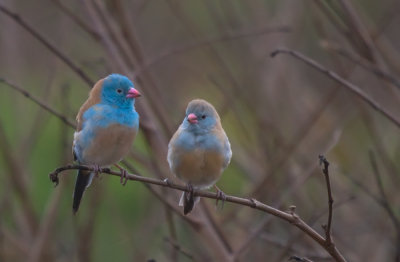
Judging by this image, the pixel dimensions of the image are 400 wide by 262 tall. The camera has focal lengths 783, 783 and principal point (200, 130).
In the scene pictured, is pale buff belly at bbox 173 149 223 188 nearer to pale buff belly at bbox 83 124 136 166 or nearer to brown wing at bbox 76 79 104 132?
pale buff belly at bbox 83 124 136 166

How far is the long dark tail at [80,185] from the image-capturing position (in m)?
3.59

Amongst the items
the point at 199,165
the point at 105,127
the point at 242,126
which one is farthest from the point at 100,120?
the point at 242,126

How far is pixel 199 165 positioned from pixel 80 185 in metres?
0.64

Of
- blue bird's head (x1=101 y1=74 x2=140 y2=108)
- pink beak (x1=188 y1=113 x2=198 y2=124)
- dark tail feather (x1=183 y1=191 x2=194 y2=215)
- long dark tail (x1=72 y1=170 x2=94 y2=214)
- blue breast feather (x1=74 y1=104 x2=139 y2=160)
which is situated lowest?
long dark tail (x1=72 y1=170 x2=94 y2=214)

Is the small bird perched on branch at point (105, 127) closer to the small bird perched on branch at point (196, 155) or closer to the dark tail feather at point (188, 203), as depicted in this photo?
the small bird perched on branch at point (196, 155)

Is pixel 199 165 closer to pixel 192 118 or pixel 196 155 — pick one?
pixel 196 155

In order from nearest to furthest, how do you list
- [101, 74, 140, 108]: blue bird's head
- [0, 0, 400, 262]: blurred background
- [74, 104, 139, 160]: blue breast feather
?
[74, 104, 139, 160]: blue breast feather → [101, 74, 140, 108]: blue bird's head → [0, 0, 400, 262]: blurred background

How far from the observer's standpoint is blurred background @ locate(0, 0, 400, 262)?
13.1 ft

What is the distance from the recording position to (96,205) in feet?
14.3

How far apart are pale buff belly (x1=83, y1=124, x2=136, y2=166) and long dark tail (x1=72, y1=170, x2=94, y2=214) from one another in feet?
0.55

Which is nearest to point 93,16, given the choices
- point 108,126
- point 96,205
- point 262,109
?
point 108,126

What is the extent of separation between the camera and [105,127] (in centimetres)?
360

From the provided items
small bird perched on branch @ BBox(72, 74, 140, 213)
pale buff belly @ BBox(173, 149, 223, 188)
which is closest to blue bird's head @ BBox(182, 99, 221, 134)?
pale buff belly @ BBox(173, 149, 223, 188)

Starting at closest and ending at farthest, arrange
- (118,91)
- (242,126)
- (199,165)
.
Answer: (199,165)
(118,91)
(242,126)
